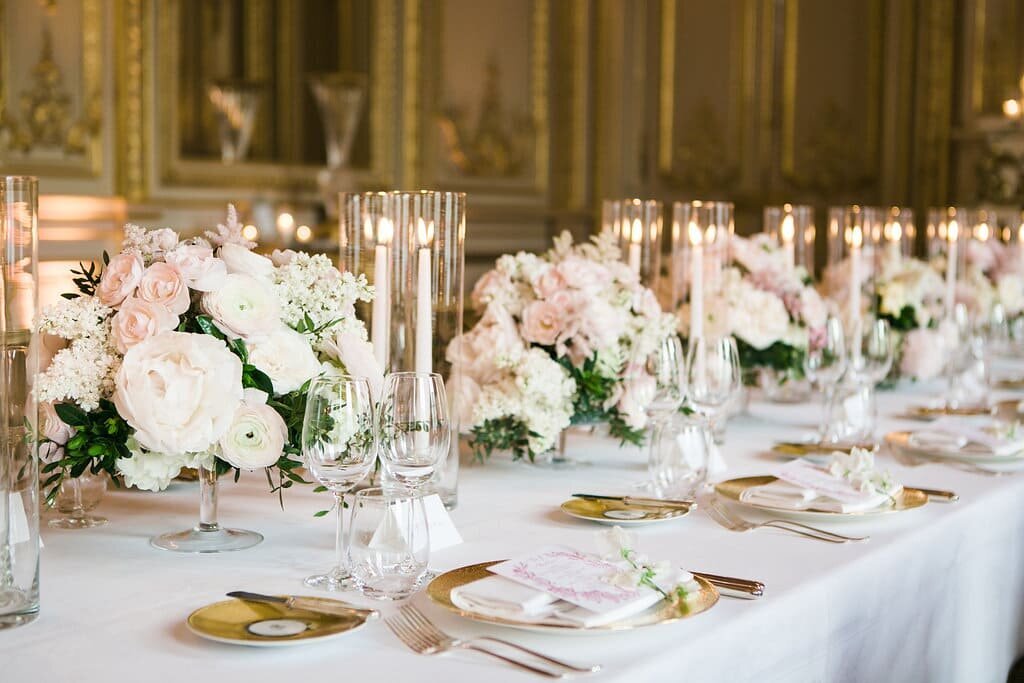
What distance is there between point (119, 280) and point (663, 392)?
798 mm

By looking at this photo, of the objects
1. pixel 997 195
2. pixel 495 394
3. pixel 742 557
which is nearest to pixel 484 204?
pixel 997 195

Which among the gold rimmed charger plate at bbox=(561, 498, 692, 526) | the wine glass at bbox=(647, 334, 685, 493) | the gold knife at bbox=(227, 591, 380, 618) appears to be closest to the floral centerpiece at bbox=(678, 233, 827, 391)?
the wine glass at bbox=(647, 334, 685, 493)

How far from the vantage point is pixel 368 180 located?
20.2ft

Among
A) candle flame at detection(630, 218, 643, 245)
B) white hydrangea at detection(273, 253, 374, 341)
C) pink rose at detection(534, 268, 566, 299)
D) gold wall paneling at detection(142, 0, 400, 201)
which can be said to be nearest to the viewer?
white hydrangea at detection(273, 253, 374, 341)

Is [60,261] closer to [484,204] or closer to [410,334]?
[484,204]

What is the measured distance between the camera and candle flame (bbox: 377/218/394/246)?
1.63m

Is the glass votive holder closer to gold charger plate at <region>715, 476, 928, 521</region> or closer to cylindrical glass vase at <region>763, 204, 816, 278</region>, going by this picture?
gold charger plate at <region>715, 476, 928, 521</region>

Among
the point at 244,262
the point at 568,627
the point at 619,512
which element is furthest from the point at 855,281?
the point at 568,627

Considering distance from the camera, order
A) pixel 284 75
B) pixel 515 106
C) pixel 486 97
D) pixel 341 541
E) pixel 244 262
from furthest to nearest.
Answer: pixel 515 106
pixel 486 97
pixel 284 75
pixel 244 262
pixel 341 541

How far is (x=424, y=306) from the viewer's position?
63.1 inches

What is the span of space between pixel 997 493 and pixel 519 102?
17.4 feet

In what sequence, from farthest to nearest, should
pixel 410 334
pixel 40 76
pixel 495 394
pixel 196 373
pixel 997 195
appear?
pixel 997 195 < pixel 40 76 < pixel 495 394 < pixel 410 334 < pixel 196 373

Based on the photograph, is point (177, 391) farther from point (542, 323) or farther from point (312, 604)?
point (542, 323)

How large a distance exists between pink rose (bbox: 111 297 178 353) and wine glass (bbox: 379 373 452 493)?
268mm
